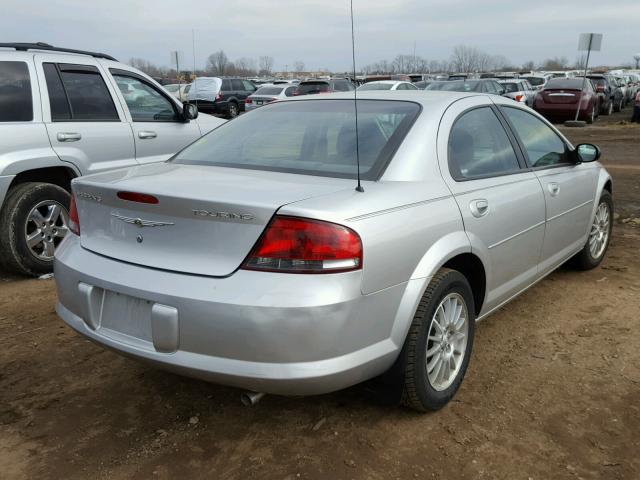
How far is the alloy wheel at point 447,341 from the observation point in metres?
2.92

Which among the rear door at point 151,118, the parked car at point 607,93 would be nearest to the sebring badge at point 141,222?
the rear door at point 151,118

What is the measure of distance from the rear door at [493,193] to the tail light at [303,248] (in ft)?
3.04

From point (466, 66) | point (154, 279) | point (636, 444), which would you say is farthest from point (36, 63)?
point (466, 66)

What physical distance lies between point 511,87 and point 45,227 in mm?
19137

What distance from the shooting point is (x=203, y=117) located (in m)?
6.82

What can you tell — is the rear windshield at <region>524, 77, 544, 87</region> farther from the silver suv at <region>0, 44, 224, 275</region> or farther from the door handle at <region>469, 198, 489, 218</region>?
the door handle at <region>469, 198, 489, 218</region>

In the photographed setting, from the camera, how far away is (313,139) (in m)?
3.26

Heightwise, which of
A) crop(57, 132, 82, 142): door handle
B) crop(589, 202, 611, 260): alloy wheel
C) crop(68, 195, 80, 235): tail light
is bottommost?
crop(589, 202, 611, 260): alloy wheel

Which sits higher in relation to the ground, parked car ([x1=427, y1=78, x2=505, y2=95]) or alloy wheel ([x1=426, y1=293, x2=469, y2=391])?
parked car ([x1=427, y1=78, x2=505, y2=95])

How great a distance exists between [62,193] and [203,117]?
81.6 inches

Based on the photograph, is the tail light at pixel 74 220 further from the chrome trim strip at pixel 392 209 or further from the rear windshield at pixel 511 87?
the rear windshield at pixel 511 87

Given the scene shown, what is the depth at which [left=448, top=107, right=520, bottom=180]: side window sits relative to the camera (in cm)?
320

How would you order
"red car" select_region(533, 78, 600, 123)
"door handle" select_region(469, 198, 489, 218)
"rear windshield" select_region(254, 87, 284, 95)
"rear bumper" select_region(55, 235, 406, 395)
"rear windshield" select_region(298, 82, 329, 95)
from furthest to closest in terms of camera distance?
"rear windshield" select_region(254, 87, 284, 95), "rear windshield" select_region(298, 82, 329, 95), "red car" select_region(533, 78, 600, 123), "door handle" select_region(469, 198, 489, 218), "rear bumper" select_region(55, 235, 406, 395)

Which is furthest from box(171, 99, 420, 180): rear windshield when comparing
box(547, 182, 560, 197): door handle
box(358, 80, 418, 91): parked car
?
box(358, 80, 418, 91): parked car
